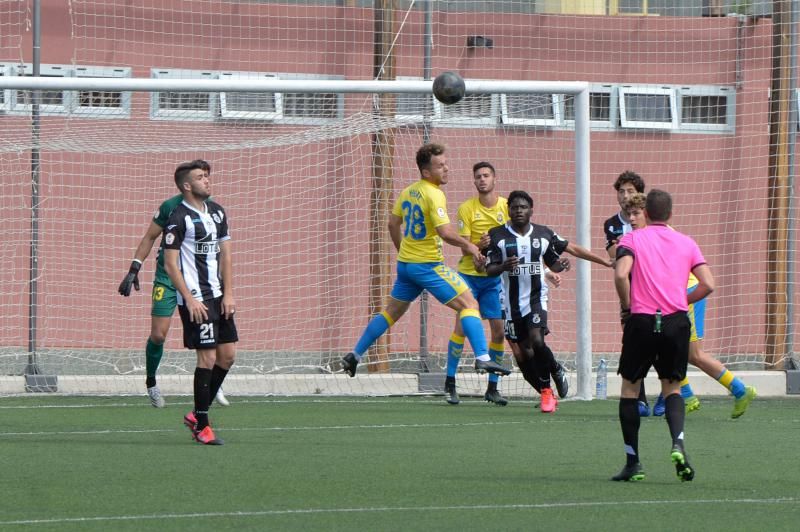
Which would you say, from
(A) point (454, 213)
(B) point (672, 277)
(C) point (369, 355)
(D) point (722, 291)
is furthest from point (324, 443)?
(D) point (722, 291)

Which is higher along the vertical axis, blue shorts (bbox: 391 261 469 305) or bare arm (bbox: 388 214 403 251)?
bare arm (bbox: 388 214 403 251)

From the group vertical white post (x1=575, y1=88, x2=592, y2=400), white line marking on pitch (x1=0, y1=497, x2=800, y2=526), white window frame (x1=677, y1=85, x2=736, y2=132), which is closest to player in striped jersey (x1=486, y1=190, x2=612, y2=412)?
vertical white post (x1=575, y1=88, x2=592, y2=400)

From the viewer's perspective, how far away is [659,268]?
754 cm

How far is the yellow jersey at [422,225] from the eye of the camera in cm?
1163

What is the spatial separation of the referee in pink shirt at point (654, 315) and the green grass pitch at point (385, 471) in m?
0.32

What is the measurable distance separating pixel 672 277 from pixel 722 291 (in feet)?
29.8

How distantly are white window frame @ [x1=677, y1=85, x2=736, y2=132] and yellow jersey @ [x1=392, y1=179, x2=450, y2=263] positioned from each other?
18.7 ft

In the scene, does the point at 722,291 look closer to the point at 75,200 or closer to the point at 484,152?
the point at 484,152

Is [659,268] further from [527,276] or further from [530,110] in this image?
[530,110]

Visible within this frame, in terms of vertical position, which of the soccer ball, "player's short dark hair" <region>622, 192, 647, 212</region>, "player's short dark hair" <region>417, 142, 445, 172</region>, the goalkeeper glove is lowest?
the goalkeeper glove

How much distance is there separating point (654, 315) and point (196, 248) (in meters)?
3.09

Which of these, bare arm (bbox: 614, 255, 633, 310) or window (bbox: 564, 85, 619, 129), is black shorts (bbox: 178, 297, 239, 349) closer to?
bare arm (bbox: 614, 255, 633, 310)

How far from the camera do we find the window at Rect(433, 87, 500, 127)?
45.9 ft

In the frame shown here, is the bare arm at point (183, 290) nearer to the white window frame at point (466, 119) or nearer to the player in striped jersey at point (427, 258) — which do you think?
the player in striped jersey at point (427, 258)
